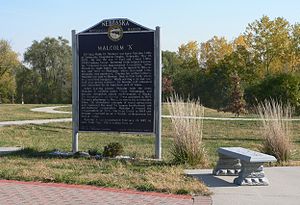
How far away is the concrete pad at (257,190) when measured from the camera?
7293 mm

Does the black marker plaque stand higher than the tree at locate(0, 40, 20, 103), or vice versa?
the tree at locate(0, 40, 20, 103)

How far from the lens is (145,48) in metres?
11.6

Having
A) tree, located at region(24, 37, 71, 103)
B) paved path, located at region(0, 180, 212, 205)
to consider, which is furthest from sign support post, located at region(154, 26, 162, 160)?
tree, located at region(24, 37, 71, 103)

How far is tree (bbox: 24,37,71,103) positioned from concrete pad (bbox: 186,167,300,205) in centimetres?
5461

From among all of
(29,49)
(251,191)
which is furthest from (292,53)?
(251,191)

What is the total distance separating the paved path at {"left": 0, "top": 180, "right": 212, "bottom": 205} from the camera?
23.3 feet

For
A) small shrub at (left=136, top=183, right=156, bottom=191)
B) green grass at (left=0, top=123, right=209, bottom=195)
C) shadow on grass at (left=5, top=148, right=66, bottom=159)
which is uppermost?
shadow on grass at (left=5, top=148, right=66, bottom=159)

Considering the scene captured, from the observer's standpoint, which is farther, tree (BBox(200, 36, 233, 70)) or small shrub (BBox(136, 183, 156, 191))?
tree (BBox(200, 36, 233, 70))

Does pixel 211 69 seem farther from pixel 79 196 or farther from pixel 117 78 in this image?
pixel 79 196

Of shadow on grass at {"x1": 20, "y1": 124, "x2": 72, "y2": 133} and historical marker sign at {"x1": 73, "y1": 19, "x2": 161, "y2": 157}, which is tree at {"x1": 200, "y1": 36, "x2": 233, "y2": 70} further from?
historical marker sign at {"x1": 73, "y1": 19, "x2": 161, "y2": 157}

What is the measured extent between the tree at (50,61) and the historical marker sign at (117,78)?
5130 cm

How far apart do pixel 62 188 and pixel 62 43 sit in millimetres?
60376

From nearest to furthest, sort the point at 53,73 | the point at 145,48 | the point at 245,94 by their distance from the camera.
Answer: the point at 145,48 < the point at 245,94 < the point at 53,73

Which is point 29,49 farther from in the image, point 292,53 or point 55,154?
point 55,154
